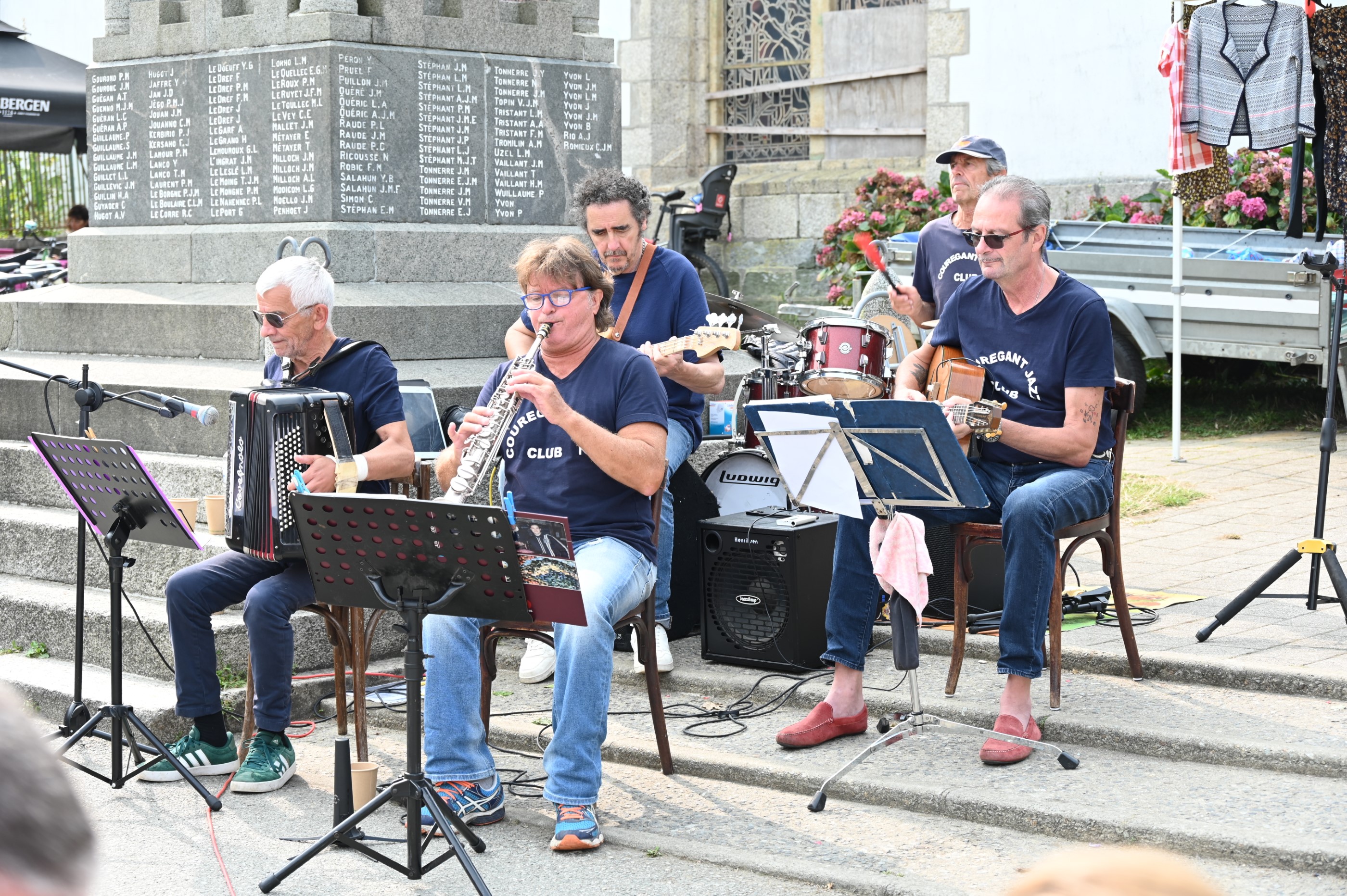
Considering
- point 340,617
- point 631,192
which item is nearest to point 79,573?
point 340,617

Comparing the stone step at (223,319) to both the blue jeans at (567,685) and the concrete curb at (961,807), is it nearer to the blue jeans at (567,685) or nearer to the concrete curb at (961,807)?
the concrete curb at (961,807)

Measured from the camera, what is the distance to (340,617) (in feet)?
16.6

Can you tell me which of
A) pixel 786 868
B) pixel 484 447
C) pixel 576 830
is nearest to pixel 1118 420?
pixel 786 868

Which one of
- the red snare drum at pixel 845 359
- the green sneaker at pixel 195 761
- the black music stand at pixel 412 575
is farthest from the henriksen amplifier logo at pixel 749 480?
the black music stand at pixel 412 575

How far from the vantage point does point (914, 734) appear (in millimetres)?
Answer: 4836

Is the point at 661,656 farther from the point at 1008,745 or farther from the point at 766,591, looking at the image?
the point at 1008,745

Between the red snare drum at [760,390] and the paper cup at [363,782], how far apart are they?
2432 millimetres

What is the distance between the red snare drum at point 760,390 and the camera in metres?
6.48

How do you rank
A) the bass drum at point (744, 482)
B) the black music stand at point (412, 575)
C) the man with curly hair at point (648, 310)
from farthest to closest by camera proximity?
the bass drum at point (744, 482) → the man with curly hair at point (648, 310) → the black music stand at point (412, 575)

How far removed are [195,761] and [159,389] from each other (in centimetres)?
223

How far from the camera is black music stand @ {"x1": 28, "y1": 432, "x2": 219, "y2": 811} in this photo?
4633 millimetres

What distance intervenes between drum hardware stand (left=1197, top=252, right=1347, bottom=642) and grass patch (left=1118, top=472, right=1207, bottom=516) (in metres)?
2.20

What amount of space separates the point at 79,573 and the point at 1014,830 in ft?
10.2

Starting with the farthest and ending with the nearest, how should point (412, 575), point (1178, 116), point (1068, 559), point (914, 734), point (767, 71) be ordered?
1. point (767, 71)
2. point (1178, 116)
3. point (1068, 559)
4. point (914, 734)
5. point (412, 575)
